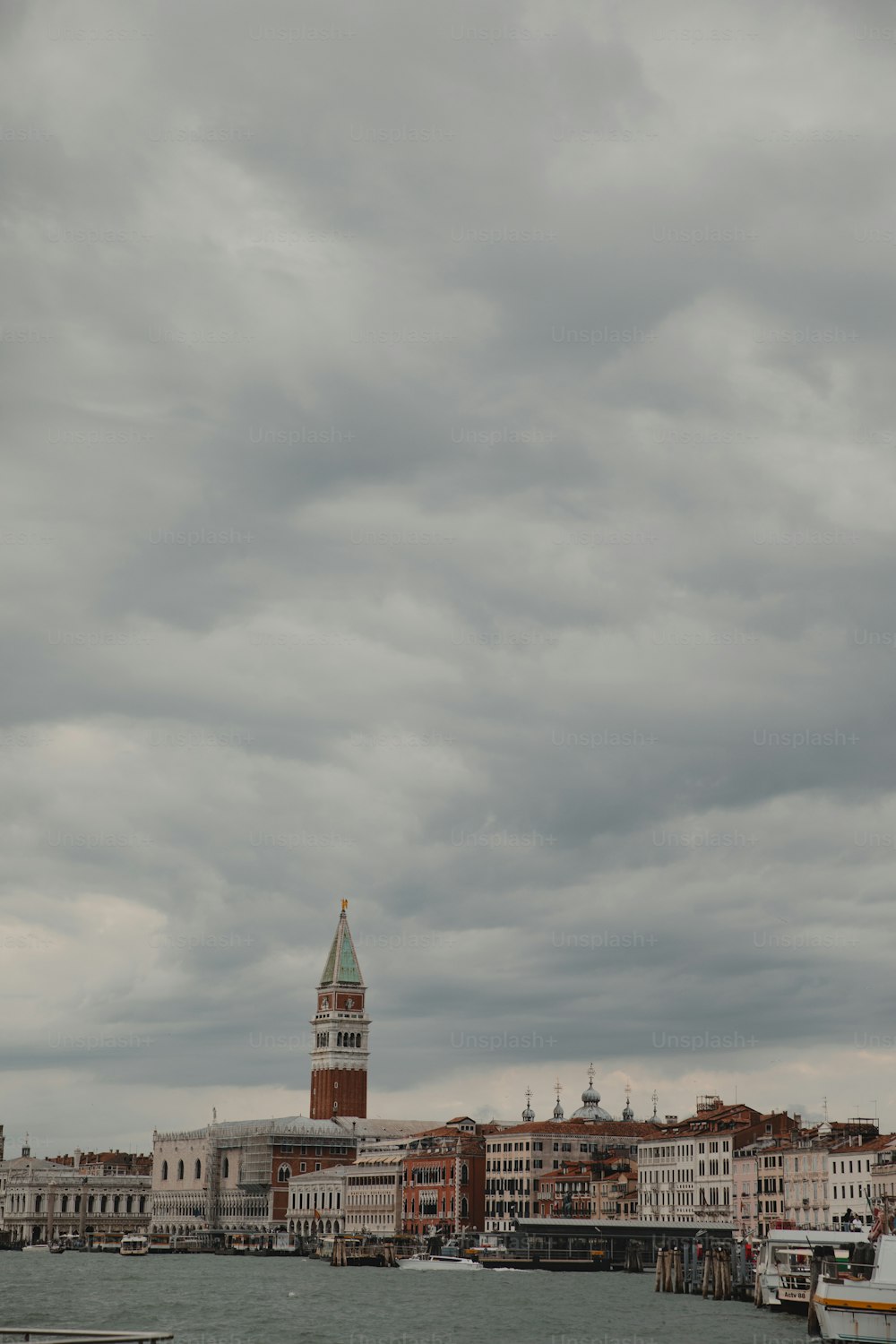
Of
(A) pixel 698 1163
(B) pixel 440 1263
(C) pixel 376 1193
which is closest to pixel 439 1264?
(B) pixel 440 1263

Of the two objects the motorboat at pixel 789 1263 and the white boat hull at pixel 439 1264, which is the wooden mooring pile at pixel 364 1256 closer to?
the white boat hull at pixel 439 1264

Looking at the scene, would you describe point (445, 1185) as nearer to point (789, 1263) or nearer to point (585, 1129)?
point (585, 1129)

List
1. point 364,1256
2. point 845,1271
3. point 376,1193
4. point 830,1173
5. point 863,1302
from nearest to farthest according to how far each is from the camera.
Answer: point 863,1302
point 845,1271
point 830,1173
point 364,1256
point 376,1193

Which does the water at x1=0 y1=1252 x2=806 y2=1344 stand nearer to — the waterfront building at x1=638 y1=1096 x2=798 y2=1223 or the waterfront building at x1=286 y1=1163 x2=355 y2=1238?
the waterfront building at x1=638 y1=1096 x2=798 y2=1223

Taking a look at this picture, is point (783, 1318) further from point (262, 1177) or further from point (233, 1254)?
point (262, 1177)

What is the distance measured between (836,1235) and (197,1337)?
37.8 metres

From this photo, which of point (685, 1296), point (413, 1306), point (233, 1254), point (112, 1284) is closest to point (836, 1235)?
point (685, 1296)

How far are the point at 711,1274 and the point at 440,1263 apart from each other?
3723 cm

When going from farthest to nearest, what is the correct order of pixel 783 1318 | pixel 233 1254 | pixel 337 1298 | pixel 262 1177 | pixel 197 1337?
pixel 262 1177
pixel 233 1254
pixel 337 1298
pixel 783 1318
pixel 197 1337

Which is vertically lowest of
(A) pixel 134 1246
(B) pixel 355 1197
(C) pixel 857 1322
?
(C) pixel 857 1322

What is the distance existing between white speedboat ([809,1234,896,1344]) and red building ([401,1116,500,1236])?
321 ft

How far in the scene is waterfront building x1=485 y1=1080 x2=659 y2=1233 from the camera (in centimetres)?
14800

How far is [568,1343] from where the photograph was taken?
57.3 meters

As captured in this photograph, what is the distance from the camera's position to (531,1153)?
149 m
